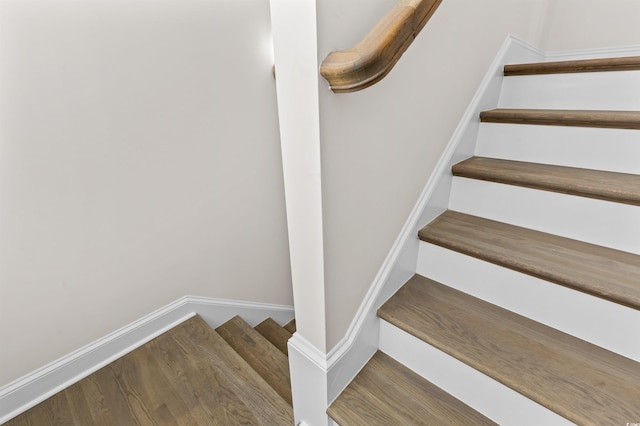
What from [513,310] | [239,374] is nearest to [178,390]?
[239,374]

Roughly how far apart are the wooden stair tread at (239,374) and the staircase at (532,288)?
1.50ft

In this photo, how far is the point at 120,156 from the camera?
1.43 metres

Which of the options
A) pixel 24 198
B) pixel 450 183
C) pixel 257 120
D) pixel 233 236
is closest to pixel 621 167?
pixel 450 183

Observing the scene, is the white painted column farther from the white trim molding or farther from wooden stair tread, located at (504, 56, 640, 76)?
wooden stair tread, located at (504, 56, 640, 76)

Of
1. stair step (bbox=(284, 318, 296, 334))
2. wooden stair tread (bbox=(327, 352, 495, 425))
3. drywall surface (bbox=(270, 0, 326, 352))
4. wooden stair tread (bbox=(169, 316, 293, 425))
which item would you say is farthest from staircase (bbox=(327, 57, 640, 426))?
stair step (bbox=(284, 318, 296, 334))

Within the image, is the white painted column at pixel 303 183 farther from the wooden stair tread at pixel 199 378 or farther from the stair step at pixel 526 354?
the wooden stair tread at pixel 199 378

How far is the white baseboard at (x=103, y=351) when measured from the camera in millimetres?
1388

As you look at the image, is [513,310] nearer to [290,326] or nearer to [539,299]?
[539,299]

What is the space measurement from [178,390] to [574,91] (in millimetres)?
2187

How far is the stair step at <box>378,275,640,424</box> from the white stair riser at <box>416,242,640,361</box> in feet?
0.09

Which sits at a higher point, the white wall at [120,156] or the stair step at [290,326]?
the white wall at [120,156]

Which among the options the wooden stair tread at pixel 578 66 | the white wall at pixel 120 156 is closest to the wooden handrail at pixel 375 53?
the wooden stair tread at pixel 578 66

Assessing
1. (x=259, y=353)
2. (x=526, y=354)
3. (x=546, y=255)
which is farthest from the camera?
(x=259, y=353)

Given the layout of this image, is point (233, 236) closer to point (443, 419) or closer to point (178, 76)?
point (178, 76)
